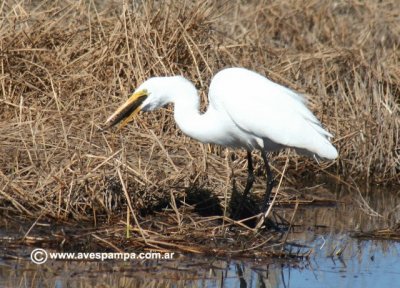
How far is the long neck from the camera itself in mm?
5945

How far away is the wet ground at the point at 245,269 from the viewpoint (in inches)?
201

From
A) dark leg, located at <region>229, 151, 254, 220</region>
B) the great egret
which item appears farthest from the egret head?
dark leg, located at <region>229, 151, 254, 220</region>

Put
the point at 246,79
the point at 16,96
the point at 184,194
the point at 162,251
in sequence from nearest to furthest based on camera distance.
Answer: the point at 162,251 < the point at 246,79 < the point at 184,194 < the point at 16,96

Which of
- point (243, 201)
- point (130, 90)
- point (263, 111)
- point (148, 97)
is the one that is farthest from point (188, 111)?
point (130, 90)

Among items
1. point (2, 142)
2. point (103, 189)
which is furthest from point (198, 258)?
point (2, 142)

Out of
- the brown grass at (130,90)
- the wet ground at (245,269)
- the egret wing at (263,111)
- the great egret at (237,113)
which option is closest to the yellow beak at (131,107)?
the great egret at (237,113)

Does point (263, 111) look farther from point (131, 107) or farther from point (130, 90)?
point (130, 90)

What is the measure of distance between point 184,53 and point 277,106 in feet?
6.30

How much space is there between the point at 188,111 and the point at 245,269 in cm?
111

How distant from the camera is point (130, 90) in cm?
760

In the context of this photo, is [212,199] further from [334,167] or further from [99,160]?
[334,167]

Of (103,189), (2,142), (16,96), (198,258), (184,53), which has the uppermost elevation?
(184,53)

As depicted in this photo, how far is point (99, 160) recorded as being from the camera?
6.41 m

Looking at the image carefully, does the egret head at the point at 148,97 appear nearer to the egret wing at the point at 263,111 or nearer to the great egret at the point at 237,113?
the great egret at the point at 237,113
